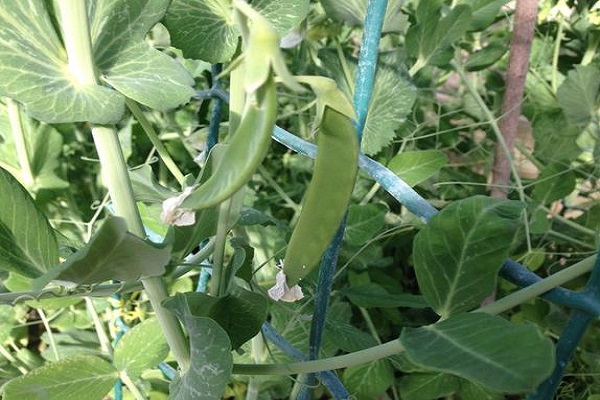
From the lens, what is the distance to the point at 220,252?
389 mm

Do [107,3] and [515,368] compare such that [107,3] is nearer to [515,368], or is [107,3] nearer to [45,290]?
[45,290]

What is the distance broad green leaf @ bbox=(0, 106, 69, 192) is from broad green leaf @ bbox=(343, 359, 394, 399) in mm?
452

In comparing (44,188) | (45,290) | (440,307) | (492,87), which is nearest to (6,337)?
(44,188)

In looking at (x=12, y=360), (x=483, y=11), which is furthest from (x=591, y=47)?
(x=12, y=360)

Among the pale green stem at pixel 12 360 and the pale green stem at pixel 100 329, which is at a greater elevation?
the pale green stem at pixel 100 329

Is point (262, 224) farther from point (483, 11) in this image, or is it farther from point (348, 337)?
point (483, 11)

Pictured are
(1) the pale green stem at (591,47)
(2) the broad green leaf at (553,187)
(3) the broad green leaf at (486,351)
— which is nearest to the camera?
(3) the broad green leaf at (486,351)

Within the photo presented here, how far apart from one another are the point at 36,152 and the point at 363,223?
18.3 inches

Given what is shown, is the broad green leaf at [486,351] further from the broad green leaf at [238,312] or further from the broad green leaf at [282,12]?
the broad green leaf at [282,12]

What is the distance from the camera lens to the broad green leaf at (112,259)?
303 millimetres

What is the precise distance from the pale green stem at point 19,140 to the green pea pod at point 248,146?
0.54 metres

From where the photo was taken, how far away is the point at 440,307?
0.35m

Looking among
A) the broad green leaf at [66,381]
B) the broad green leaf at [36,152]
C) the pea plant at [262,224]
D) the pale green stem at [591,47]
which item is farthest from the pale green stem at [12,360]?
the pale green stem at [591,47]

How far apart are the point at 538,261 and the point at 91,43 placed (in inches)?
24.1
